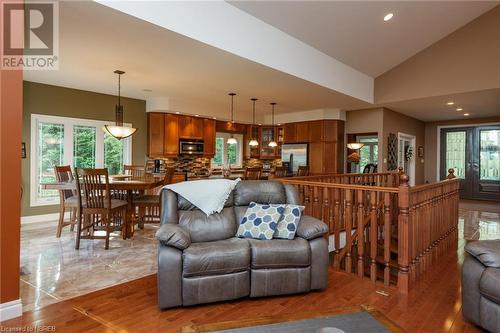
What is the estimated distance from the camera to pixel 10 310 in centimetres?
228

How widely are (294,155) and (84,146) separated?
17.4ft

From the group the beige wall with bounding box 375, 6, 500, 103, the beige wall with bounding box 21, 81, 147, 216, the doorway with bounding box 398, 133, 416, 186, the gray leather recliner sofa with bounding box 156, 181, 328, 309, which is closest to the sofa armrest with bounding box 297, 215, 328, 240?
the gray leather recliner sofa with bounding box 156, 181, 328, 309

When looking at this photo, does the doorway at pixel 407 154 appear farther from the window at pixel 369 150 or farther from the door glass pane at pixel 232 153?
the door glass pane at pixel 232 153

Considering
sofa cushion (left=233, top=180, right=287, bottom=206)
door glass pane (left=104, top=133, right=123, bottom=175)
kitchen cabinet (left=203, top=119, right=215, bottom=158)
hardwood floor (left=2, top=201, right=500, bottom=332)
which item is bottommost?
hardwood floor (left=2, top=201, right=500, bottom=332)

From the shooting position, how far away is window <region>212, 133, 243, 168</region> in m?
9.06

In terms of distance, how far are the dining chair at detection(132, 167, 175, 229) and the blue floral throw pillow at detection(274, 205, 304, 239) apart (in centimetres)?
253

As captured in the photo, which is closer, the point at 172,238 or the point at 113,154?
the point at 172,238

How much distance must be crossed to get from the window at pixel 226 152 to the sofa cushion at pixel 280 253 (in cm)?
634

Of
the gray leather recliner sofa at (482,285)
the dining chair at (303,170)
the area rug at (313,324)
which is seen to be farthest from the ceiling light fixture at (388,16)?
the area rug at (313,324)

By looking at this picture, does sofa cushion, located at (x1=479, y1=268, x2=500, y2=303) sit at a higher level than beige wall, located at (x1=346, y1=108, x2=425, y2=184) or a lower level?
lower

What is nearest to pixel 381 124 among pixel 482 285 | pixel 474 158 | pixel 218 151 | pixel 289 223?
pixel 474 158

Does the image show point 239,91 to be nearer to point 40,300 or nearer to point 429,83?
point 429,83

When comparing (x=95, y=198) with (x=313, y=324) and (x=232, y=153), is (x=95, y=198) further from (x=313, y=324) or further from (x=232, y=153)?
(x=232, y=153)

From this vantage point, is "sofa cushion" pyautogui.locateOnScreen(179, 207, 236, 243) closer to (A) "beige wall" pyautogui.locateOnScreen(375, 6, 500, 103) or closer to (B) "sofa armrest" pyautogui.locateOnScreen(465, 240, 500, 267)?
(B) "sofa armrest" pyautogui.locateOnScreen(465, 240, 500, 267)
